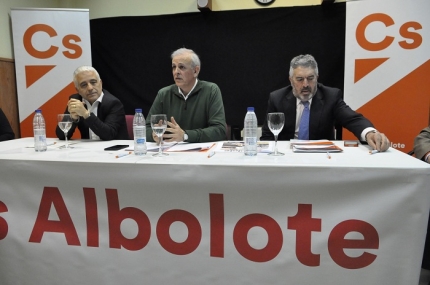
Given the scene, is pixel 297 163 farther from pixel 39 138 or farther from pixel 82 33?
pixel 82 33

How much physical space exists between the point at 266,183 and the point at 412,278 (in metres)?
0.61

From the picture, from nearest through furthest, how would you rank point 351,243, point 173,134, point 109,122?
point 351,243 < point 173,134 < point 109,122

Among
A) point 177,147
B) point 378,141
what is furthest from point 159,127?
point 378,141

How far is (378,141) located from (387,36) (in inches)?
82.7

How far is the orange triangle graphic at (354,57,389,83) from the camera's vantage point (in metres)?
3.13

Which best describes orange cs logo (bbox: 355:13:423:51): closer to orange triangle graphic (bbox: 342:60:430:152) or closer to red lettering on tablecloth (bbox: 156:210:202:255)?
orange triangle graphic (bbox: 342:60:430:152)

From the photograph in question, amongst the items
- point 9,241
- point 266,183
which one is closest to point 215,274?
point 266,183

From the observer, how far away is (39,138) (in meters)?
1.64

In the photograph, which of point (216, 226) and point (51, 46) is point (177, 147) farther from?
point (51, 46)

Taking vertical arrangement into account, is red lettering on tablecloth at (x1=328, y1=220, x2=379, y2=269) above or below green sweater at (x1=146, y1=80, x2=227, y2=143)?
below

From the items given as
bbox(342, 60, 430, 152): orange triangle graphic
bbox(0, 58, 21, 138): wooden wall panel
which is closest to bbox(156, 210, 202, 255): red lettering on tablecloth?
bbox(342, 60, 430, 152): orange triangle graphic

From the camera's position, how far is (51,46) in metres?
3.57

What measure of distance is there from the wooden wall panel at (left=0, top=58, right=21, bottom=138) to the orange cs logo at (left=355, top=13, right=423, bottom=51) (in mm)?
3540

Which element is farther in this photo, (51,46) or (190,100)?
(51,46)
